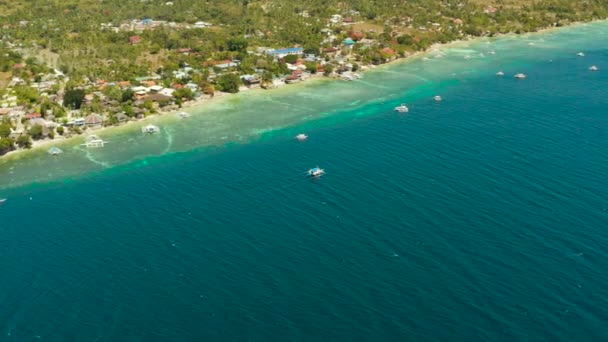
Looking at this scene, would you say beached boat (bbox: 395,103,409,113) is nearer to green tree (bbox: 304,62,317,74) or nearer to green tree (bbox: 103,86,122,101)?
green tree (bbox: 304,62,317,74)

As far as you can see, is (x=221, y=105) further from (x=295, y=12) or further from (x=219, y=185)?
(x=295, y=12)

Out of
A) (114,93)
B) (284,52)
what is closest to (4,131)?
(114,93)

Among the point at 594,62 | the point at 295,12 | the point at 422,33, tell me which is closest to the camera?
the point at 594,62

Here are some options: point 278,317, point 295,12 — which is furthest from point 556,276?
point 295,12

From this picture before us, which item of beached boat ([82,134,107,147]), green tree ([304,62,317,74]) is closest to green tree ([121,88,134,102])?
beached boat ([82,134,107,147])

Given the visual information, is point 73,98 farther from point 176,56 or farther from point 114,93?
point 176,56

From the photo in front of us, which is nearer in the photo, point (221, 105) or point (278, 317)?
point (278, 317)
